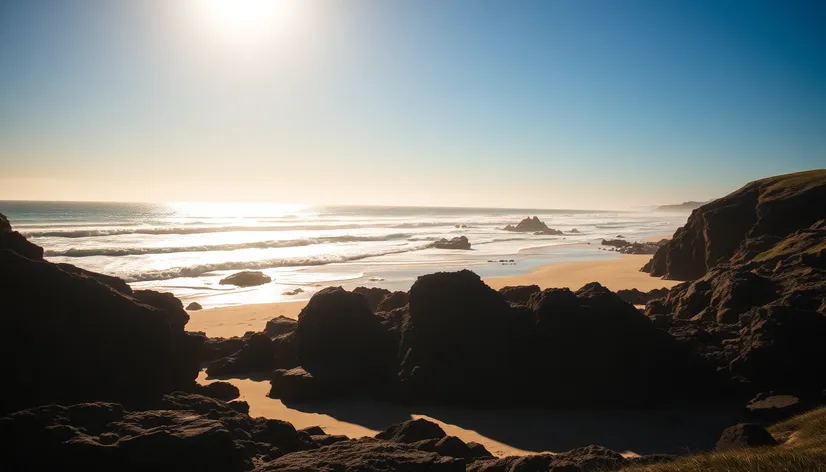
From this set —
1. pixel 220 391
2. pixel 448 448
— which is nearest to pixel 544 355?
pixel 448 448

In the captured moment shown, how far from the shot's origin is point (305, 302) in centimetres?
2652

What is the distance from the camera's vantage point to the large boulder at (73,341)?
329 inches

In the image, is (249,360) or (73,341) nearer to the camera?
(73,341)

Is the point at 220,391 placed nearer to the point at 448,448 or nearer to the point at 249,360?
the point at 249,360

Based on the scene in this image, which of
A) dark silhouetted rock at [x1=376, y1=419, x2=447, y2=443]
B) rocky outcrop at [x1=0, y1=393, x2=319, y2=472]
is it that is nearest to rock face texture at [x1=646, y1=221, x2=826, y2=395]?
dark silhouetted rock at [x1=376, y1=419, x2=447, y2=443]

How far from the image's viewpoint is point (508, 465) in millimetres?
7883

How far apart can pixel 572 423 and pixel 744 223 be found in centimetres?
2256

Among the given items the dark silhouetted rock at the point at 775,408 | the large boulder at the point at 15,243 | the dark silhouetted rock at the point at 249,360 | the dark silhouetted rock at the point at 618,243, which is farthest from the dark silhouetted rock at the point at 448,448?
the dark silhouetted rock at the point at 618,243

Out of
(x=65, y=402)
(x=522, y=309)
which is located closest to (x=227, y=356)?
(x=65, y=402)

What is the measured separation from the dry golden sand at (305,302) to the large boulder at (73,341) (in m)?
2.97

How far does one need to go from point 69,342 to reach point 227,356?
768 centimetres

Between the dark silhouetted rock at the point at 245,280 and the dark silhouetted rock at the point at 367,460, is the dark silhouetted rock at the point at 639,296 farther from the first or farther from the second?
the dark silhouetted rock at the point at 245,280

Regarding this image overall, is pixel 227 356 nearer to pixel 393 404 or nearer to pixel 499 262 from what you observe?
pixel 393 404

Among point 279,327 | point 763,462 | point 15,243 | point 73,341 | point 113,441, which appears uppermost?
point 15,243
